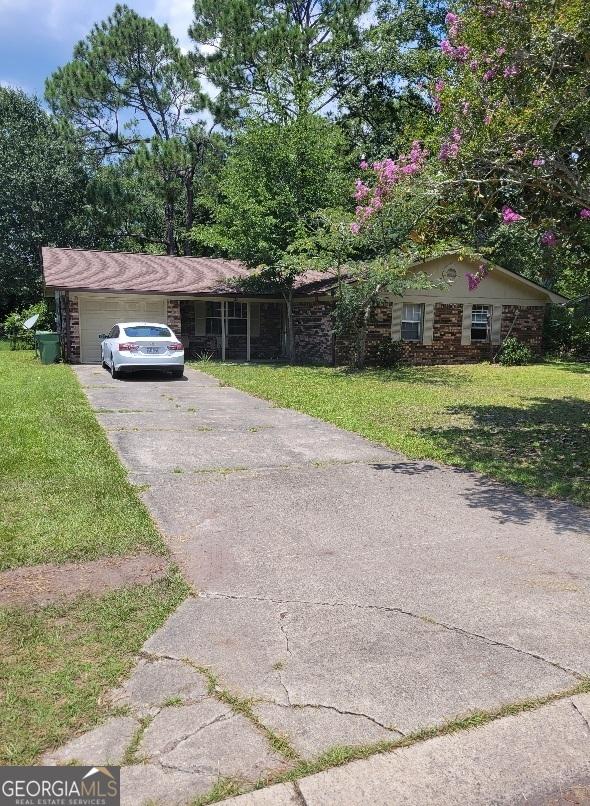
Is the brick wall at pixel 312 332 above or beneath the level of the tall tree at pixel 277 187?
beneath

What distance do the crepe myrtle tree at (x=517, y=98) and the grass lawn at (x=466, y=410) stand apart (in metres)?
3.31

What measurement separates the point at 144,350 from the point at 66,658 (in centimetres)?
1352

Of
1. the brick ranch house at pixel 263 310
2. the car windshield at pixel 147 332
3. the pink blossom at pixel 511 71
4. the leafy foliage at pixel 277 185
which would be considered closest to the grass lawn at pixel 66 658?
the pink blossom at pixel 511 71

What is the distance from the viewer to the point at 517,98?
7.96 m

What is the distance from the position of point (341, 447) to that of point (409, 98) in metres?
24.8

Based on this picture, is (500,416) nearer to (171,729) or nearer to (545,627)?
(545,627)

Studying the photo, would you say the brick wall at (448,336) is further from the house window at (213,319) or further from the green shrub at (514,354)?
the house window at (213,319)

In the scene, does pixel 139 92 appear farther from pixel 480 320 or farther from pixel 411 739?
pixel 411 739

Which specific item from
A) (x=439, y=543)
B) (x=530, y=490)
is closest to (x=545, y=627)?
(x=439, y=543)

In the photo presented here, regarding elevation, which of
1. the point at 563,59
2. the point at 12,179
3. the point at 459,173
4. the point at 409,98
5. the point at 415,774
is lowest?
the point at 415,774

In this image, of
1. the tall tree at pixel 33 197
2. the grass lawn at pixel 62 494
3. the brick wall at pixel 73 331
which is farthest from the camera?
the tall tree at pixel 33 197

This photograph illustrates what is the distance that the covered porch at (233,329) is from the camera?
2369cm

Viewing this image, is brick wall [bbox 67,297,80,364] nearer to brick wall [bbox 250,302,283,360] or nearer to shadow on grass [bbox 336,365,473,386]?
brick wall [bbox 250,302,283,360]

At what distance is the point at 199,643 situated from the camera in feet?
11.3
